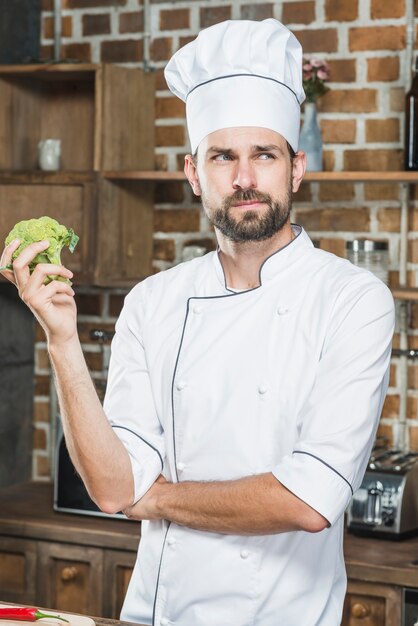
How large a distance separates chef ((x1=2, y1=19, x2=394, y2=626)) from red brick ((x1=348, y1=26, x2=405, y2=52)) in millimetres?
1073

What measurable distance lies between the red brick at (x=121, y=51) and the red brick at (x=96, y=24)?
42 millimetres

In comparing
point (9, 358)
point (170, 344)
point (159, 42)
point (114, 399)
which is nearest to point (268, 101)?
point (170, 344)

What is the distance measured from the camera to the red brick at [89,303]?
11.0 feet

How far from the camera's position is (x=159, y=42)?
325 centimetres

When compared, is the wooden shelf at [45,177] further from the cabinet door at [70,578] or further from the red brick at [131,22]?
the cabinet door at [70,578]

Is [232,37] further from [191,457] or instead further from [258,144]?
[191,457]

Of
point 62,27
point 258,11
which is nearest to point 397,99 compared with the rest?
point 258,11

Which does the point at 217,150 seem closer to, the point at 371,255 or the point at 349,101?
the point at 371,255

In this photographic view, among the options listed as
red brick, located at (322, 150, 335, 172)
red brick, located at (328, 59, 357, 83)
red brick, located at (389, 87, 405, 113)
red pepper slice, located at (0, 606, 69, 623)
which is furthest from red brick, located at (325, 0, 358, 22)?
red pepper slice, located at (0, 606, 69, 623)

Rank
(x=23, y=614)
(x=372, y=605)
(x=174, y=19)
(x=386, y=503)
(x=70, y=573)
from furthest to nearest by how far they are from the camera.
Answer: (x=174, y=19), (x=70, y=573), (x=386, y=503), (x=372, y=605), (x=23, y=614)

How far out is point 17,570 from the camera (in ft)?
9.55

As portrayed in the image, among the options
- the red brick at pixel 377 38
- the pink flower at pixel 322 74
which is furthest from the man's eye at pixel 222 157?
the red brick at pixel 377 38

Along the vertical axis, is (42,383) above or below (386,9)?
below

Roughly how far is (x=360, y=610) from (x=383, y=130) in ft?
4.45
